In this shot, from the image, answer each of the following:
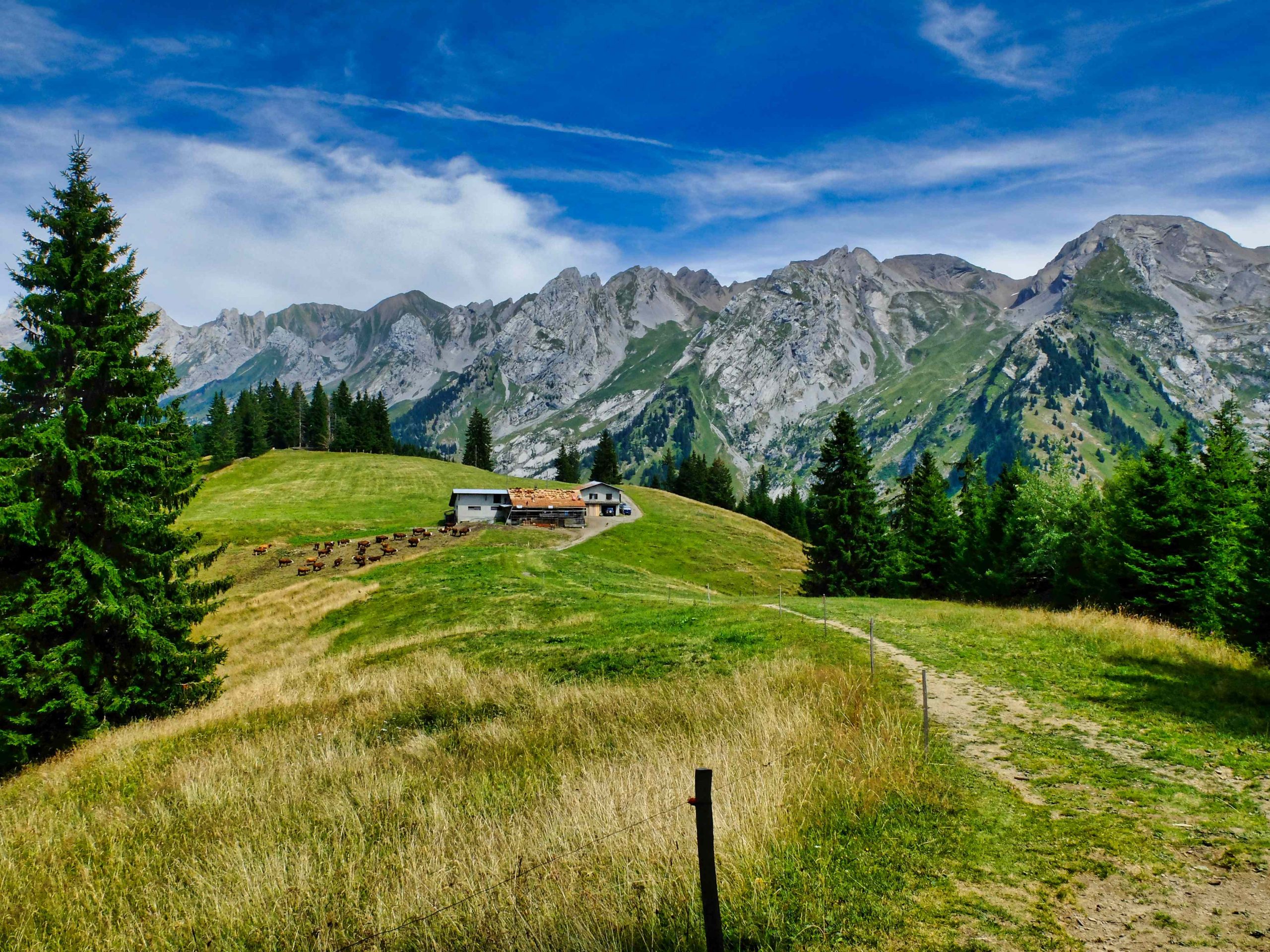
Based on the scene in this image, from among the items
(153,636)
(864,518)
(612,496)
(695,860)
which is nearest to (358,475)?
(612,496)

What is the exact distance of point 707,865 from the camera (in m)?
5.02

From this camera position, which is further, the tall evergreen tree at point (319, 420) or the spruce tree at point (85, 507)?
the tall evergreen tree at point (319, 420)

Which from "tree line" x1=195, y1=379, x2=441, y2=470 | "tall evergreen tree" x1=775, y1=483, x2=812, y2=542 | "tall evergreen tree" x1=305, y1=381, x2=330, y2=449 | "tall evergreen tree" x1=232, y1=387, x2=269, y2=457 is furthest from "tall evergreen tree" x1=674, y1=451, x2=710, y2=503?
"tall evergreen tree" x1=232, y1=387, x2=269, y2=457

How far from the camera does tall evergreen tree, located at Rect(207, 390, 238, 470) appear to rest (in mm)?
126000

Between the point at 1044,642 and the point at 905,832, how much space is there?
15.3m

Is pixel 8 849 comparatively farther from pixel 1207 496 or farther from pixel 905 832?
pixel 1207 496

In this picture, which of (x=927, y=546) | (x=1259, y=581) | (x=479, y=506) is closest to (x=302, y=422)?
(x=479, y=506)

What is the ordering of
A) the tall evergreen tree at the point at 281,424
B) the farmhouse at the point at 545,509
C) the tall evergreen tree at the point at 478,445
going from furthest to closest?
the tall evergreen tree at the point at 478,445, the tall evergreen tree at the point at 281,424, the farmhouse at the point at 545,509

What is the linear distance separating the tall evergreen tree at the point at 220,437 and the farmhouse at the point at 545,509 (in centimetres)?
6708

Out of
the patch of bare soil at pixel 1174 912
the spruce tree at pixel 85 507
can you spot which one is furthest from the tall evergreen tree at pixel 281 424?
the patch of bare soil at pixel 1174 912

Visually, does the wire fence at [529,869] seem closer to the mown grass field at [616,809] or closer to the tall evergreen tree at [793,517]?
the mown grass field at [616,809]

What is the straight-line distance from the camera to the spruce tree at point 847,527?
5666 centimetres

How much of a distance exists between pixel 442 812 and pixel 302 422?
166 m

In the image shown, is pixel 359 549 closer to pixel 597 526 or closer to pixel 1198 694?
pixel 597 526
